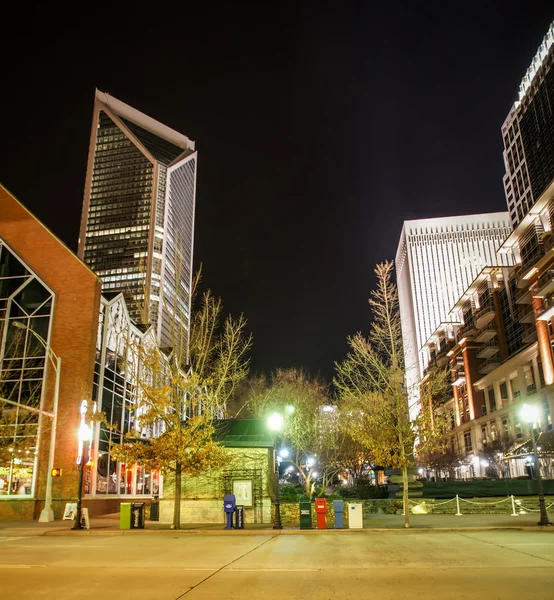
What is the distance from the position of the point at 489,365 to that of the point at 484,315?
6493mm

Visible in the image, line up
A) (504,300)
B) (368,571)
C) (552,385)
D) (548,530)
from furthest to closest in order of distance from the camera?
(504,300) < (552,385) < (548,530) < (368,571)

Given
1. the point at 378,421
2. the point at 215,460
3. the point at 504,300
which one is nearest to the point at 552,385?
the point at 504,300

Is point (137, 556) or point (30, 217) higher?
point (30, 217)

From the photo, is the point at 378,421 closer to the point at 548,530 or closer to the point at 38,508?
the point at 548,530

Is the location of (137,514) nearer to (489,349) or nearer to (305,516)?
(305,516)

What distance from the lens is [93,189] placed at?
187250 mm

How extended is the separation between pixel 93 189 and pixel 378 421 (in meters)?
181

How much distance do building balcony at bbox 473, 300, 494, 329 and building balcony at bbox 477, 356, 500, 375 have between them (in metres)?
4.75

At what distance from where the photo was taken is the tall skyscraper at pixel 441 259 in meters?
171

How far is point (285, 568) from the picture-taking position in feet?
39.3

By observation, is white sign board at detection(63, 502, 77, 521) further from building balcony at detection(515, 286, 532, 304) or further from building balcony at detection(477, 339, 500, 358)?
building balcony at detection(477, 339, 500, 358)

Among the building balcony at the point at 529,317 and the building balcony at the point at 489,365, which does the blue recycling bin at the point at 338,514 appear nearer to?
the building balcony at the point at 529,317

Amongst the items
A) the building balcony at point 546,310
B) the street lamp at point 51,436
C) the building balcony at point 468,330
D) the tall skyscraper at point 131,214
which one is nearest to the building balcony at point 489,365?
the building balcony at point 468,330

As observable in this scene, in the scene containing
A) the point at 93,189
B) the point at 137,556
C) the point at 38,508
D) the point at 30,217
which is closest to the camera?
the point at 137,556
